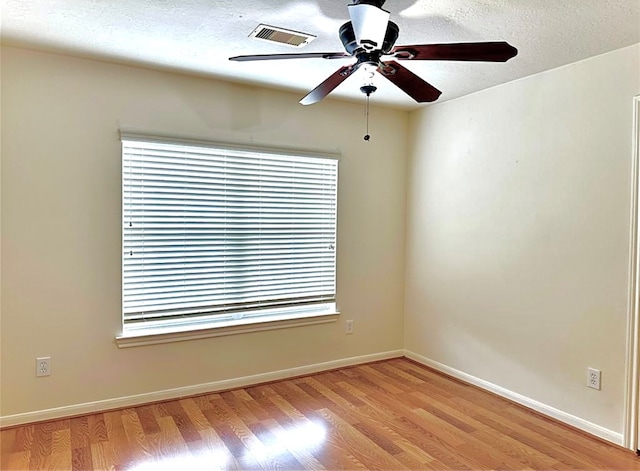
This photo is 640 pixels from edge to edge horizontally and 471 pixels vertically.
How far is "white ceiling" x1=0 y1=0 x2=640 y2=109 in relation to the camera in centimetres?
Result: 224

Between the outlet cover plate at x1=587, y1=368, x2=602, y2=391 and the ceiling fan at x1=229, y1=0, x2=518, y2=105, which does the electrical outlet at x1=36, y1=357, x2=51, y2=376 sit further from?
the outlet cover plate at x1=587, y1=368, x2=602, y2=391

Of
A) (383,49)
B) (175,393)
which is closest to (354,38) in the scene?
(383,49)

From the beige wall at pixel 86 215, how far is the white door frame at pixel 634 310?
7.74 feet

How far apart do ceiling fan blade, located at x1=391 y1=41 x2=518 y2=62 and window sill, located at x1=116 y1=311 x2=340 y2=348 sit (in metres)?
2.46

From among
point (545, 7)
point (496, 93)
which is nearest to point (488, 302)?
point (496, 93)

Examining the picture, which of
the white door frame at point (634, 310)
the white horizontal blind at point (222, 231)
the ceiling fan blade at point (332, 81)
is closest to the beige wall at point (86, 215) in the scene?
the white horizontal blind at point (222, 231)

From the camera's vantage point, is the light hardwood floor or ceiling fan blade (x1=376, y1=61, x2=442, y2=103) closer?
ceiling fan blade (x1=376, y1=61, x2=442, y2=103)

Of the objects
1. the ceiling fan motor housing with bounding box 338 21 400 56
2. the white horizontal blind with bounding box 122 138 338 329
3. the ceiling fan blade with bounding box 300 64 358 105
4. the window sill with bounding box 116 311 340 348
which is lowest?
the window sill with bounding box 116 311 340 348

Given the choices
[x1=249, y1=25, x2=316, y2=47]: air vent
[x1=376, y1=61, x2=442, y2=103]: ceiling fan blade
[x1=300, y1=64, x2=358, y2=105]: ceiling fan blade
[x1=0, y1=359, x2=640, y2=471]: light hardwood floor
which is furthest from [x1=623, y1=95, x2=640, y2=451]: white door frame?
[x1=249, y1=25, x2=316, y2=47]: air vent

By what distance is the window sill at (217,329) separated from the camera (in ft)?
Result: 10.7

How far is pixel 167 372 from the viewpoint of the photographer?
3406 millimetres

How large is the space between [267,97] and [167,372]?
2.32 meters

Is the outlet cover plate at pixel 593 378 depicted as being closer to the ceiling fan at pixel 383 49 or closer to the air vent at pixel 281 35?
the ceiling fan at pixel 383 49

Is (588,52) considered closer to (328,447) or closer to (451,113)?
(451,113)
